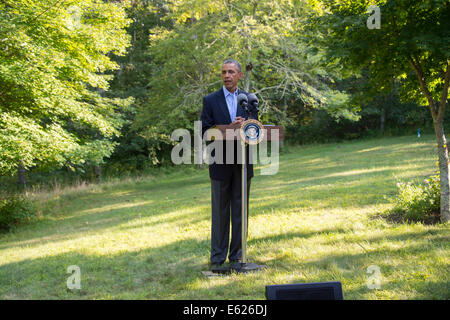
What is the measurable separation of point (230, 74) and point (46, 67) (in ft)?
22.2

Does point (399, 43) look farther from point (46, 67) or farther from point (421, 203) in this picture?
point (46, 67)

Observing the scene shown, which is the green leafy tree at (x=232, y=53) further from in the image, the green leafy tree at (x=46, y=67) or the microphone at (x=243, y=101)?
the microphone at (x=243, y=101)

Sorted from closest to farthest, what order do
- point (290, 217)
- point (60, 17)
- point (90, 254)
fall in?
point (90, 254) < point (290, 217) < point (60, 17)

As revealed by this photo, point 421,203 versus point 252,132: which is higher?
point 252,132

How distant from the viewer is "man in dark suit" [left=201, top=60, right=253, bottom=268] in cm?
495

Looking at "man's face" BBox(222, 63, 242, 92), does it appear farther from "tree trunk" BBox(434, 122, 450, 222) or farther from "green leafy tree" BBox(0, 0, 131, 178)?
"green leafy tree" BBox(0, 0, 131, 178)

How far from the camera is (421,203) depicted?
6590 mm

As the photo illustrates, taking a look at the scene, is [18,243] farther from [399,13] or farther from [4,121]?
[399,13]

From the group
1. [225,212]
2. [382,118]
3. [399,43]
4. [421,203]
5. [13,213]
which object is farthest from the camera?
[382,118]

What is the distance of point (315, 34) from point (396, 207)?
10.7 ft

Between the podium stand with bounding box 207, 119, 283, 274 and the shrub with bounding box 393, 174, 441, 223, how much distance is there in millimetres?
3124

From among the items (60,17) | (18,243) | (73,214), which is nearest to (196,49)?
(60,17)

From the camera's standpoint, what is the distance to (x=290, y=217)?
7.96 m

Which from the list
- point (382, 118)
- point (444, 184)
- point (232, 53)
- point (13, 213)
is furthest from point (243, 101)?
point (382, 118)
